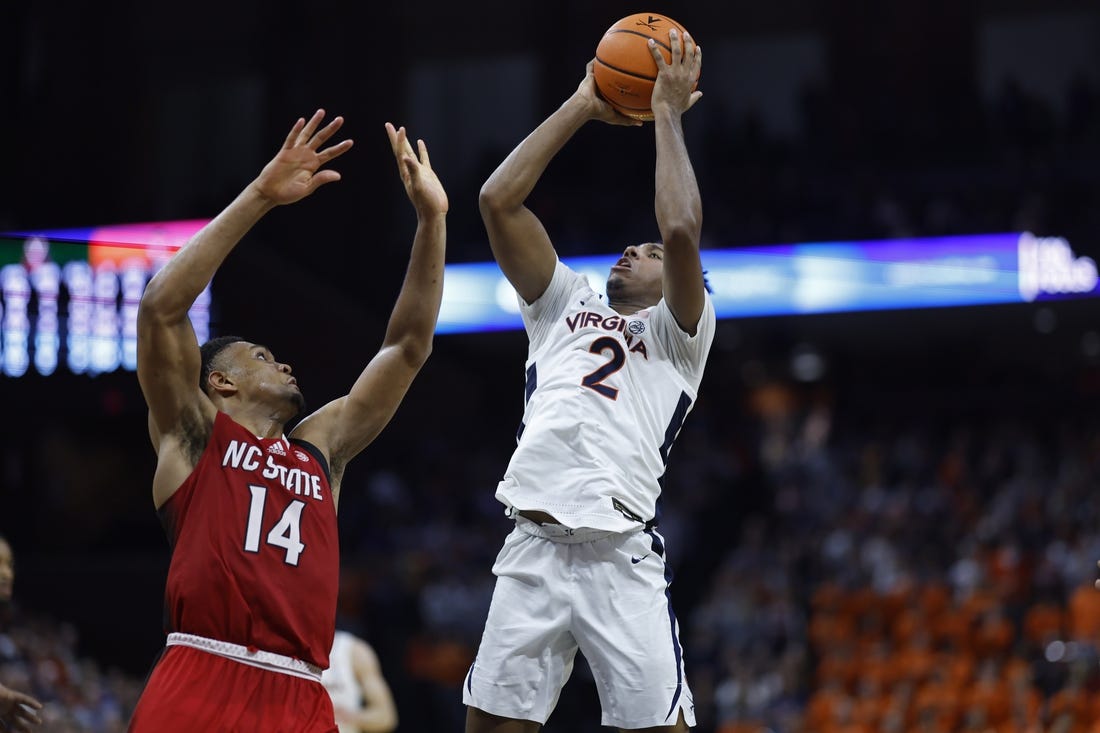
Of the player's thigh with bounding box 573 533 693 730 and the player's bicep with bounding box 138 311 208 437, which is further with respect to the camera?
the player's thigh with bounding box 573 533 693 730

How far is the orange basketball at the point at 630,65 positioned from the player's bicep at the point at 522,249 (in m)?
0.52

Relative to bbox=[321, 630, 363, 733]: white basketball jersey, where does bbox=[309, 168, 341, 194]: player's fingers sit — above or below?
above

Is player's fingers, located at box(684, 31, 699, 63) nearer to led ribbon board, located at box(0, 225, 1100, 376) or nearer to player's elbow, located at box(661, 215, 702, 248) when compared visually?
player's elbow, located at box(661, 215, 702, 248)

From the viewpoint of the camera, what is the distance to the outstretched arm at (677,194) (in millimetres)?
4855

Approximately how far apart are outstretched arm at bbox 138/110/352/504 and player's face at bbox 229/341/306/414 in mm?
212

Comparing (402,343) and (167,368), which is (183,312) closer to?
(167,368)

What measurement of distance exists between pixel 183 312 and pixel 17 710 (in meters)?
1.44

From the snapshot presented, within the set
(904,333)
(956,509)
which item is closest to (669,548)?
(956,509)

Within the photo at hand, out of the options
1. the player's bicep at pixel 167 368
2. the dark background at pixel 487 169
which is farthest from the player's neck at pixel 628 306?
the dark background at pixel 487 169

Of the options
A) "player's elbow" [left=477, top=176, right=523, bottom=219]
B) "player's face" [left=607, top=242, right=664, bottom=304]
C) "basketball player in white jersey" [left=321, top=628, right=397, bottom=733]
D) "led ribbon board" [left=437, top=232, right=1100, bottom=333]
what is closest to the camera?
"player's elbow" [left=477, top=176, right=523, bottom=219]

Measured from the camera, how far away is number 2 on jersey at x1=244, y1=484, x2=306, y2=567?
4.48 m

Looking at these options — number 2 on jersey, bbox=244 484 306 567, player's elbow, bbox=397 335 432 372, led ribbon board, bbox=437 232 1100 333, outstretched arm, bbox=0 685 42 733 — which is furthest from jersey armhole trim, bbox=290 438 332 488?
led ribbon board, bbox=437 232 1100 333

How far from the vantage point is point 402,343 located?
16.8 ft

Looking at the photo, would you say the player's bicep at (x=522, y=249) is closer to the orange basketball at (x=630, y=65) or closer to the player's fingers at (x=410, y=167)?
the player's fingers at (x=410, y=167)
